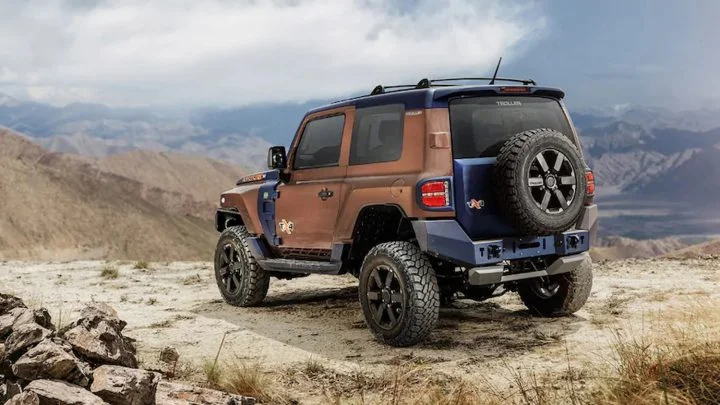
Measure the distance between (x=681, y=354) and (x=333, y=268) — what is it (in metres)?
3.55

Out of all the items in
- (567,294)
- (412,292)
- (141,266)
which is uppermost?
(412,292)

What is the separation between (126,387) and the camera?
15.3 ft

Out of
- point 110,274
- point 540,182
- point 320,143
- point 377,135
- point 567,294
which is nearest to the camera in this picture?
point 540,182

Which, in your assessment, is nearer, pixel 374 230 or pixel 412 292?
pixel 412 292

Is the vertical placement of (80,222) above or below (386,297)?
below

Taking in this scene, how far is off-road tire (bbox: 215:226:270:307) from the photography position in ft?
28.8

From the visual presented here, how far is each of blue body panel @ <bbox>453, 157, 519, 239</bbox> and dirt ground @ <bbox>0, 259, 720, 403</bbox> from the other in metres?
1.06

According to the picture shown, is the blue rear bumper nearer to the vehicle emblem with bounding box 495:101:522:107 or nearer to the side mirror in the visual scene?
the vehicle emblem with bounding box 495:101:522:107

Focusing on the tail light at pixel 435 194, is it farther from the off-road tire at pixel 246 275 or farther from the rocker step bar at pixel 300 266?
the off-road tire at pixel 246 275

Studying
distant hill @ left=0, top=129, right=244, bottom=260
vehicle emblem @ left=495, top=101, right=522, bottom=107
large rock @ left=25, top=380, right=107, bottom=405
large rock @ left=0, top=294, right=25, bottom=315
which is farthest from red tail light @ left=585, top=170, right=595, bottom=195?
distant hill @ left=0, top=129, right=244, bottom=260

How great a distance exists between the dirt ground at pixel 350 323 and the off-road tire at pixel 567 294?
14cm

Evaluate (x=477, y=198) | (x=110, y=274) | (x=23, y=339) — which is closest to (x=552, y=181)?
(x=477, y=198)

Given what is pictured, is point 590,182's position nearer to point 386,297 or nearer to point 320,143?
point 386,297

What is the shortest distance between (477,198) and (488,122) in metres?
0.72
